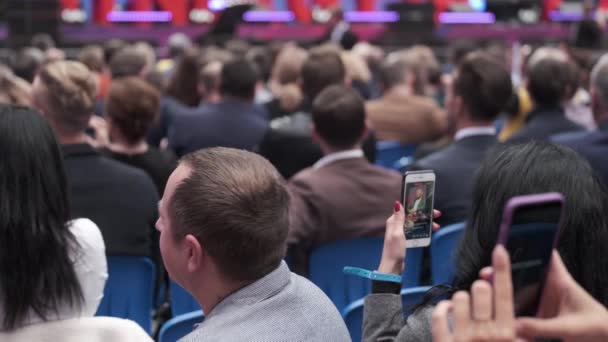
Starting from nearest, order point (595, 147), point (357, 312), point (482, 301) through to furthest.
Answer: point (482, 301) < point (357, 312) < point (595, 147)

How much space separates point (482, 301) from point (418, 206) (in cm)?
92

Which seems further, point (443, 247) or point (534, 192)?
point (443, 247)

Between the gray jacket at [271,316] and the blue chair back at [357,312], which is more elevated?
the gray jacket at [271,316]

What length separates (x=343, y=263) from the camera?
10.7 ft

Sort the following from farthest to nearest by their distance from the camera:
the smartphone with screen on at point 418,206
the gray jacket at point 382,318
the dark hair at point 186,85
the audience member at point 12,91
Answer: the dark hair at point 186,85, the audience member at point 12,91, the smartphone with screen on at point 418,206, the gray jacket at point 382,318

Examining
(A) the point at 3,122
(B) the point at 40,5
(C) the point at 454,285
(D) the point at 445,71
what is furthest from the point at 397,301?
(B) the point at 40,5

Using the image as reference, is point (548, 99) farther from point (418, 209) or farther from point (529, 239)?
point (529, 239)

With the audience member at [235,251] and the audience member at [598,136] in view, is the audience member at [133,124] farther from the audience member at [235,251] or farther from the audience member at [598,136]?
the audience member at [235,251]

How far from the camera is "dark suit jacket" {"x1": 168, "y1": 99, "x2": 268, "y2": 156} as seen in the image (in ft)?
18.0

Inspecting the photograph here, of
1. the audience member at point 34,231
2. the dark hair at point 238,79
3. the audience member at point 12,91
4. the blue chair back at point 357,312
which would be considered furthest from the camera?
the dark hair at point 238,79

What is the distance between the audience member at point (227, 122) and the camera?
5500mm

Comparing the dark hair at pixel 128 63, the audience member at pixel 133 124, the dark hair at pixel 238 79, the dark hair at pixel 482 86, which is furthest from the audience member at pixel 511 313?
the dark hair at pixel 128 63

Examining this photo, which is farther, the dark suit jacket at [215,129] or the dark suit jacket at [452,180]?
the dark suit jacket at [215,129]

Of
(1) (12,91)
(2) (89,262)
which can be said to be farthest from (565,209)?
(1) (12,91)
